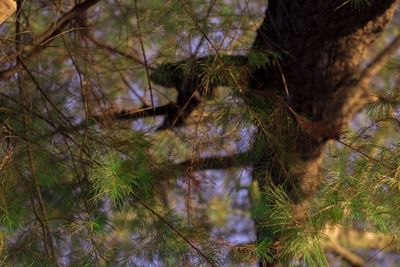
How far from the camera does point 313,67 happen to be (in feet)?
6.98

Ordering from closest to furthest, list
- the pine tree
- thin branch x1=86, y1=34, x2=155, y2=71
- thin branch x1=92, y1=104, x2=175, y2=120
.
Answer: the pine tree < thin branch x1=92, y1=104, x2=175, y2=120 < thin branch x1=86, y1=34, x2=155, y2=71

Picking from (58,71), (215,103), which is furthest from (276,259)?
(58,71)

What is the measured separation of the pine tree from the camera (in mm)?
1694

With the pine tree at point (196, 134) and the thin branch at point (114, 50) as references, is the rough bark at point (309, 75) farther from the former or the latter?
the thin branch at point (114, 50)

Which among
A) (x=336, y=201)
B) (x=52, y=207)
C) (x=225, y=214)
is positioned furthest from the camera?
(x=225, y=214)

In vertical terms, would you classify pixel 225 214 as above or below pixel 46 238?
below

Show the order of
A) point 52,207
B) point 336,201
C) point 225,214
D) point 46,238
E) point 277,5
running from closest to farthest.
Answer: point 336,201
point 46,238
point 277,5
point 52,207
point 225,214

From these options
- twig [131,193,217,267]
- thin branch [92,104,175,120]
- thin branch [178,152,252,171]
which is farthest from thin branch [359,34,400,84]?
twig [131,193,217,267]

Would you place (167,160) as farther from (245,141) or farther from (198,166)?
(245,141)

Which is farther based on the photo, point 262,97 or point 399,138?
point 262,97

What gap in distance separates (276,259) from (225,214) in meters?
1.02

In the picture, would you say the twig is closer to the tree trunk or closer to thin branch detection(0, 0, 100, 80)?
the tree trunk

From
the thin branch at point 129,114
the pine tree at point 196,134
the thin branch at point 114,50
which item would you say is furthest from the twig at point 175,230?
the thin branch at point 114,50

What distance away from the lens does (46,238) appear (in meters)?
1.79
